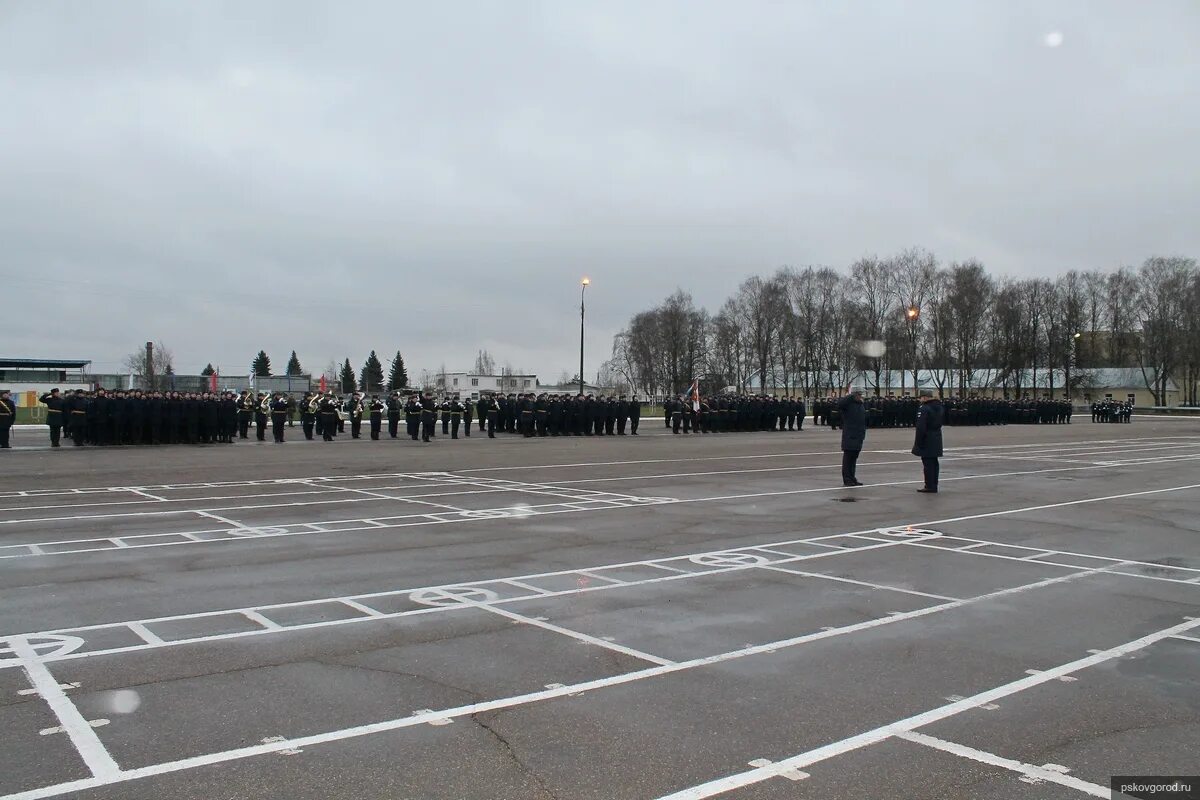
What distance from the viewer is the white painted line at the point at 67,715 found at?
4.23 m

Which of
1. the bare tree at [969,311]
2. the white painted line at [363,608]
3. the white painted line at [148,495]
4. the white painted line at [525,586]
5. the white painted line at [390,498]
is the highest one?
the bare tree at [969,311]

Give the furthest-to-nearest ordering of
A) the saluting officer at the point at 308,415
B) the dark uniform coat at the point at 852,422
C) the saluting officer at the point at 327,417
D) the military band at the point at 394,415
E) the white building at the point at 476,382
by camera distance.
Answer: the white building at the point at 476,382
the saluting officer at the point at 308,415
the saluting officer at the point at 327,417
the military band at the point at 394,415
the dark uniform coat at the point at 852,422

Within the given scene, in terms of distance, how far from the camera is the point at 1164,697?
17.7ft

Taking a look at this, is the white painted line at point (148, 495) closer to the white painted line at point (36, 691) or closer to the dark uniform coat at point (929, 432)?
the white painted line at point (36, 691)

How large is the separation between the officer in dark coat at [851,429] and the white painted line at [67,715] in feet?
46.1

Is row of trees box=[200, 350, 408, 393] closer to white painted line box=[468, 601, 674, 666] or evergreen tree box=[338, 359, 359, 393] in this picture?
evergreen tree box=[338, 359, 359, 393]

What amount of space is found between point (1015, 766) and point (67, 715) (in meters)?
4.89

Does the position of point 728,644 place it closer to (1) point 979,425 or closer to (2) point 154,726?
(2) point 154,726

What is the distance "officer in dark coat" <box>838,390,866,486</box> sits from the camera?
56.6 ft

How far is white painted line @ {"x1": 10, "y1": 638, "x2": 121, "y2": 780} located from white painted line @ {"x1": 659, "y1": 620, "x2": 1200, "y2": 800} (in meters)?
2.61

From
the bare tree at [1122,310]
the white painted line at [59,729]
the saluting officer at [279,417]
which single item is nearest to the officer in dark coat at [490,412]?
the saluting officer at [279,417]

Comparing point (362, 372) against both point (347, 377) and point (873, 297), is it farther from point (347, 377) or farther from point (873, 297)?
point (873, 297)

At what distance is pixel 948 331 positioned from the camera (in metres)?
88.0

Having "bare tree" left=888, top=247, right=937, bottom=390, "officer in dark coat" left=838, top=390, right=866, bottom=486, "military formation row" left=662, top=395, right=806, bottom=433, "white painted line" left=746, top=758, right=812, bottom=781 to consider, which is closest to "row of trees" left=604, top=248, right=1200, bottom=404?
"bare tree" left=888, top=247, right=937, bottom=390
